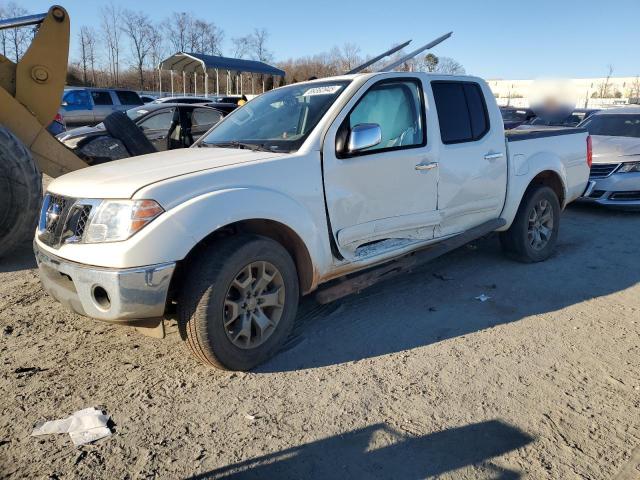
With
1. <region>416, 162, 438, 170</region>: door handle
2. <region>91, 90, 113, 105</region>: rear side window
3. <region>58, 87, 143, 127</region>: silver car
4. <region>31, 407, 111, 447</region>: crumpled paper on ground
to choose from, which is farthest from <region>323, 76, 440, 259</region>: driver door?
<region>91, 90, 113, 105</region>: rear side window

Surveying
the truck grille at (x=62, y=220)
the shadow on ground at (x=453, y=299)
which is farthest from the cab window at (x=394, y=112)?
the truck grille at (x=62, y=220)

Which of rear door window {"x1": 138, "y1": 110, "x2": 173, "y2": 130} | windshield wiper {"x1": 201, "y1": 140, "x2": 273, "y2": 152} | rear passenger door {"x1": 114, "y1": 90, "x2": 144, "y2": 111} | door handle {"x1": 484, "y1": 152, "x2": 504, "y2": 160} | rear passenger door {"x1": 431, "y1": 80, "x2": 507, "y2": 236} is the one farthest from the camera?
rear passenger door {"x1": 114, "y1": 90, "x2": 144, "y2": 111}

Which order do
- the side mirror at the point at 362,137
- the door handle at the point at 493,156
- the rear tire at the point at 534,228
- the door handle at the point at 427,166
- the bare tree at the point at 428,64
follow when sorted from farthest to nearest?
the bare tree at the point at 428,64 → the rear tire at the point at 534,228 → the door handle at the point at 493,156 → the door handle at the point at 427,166 → the side mirror at the point at 362,137

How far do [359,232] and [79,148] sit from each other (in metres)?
5.22

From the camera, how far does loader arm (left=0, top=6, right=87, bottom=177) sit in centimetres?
594

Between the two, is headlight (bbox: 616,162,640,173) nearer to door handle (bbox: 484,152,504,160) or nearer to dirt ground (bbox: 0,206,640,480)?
dirt ground (bbox: 0,206,640,480)

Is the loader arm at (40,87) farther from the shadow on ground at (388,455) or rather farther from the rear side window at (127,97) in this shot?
the rear side window at (127,97)

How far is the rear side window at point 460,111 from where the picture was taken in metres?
4.51

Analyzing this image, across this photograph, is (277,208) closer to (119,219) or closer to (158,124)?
(119,219)

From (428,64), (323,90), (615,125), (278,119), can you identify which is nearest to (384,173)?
(323,90)

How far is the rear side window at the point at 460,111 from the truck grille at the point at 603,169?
4.31 metres

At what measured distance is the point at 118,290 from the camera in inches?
112

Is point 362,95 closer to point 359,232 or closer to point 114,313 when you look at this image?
point 359,232

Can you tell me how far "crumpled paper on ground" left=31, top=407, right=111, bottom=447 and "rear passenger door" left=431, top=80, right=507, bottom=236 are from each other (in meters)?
2.98
